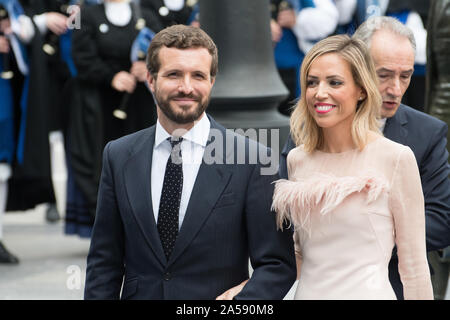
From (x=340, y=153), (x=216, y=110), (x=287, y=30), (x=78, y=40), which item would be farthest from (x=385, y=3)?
(x=340, y=153)

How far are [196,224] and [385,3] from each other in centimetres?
498

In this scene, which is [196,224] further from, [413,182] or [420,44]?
[420,44]

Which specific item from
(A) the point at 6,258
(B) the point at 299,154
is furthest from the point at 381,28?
(A) the point at 6,258

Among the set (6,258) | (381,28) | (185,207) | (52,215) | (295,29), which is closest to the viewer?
(185,207)

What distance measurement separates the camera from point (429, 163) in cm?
386

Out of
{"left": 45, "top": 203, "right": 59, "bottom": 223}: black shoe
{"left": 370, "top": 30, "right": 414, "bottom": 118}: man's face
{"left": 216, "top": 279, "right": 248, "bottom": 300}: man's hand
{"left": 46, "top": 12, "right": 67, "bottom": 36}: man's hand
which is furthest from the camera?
{"left": 45, "top": 203, "right": 59, "bottom": 223}: black shoe

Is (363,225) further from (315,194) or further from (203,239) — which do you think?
(203,239)

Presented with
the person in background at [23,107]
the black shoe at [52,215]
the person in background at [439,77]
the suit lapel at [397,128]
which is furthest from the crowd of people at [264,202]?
the black shoe at [52,215]

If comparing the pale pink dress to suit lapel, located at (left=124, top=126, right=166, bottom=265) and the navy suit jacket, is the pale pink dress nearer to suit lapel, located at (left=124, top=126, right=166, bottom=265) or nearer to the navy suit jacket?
the navy suit jacket

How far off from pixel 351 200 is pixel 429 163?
75cm

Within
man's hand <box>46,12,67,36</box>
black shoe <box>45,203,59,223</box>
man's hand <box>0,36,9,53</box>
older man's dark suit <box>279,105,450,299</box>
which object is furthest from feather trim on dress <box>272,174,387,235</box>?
black shoe <box>45,203,59,223</box>

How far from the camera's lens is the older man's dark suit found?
3742 mm

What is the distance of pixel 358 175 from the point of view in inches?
128
